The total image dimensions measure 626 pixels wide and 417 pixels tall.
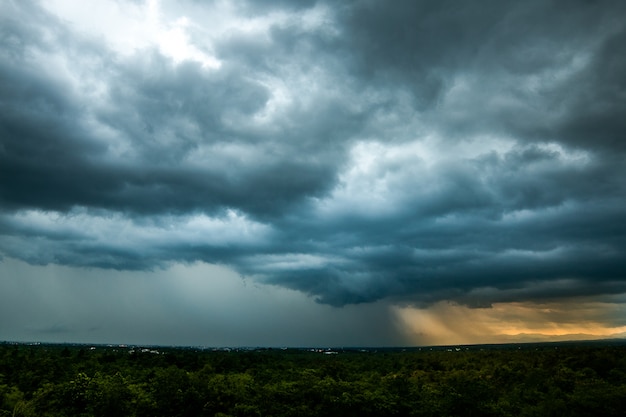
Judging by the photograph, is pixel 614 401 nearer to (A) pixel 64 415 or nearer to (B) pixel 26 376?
(A) pixel 64 415

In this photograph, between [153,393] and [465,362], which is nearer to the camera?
[153,393]

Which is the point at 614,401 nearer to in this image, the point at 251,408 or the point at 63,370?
the point at 251,408

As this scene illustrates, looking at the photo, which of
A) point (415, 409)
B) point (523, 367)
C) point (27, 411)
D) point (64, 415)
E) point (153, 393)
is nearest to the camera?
point (27, 411)

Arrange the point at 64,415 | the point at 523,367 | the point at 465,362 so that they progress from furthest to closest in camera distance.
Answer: the point at 465,362 → the point at 523,367 → the point at 64,415

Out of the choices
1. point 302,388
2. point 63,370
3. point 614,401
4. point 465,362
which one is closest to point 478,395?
point 614,401

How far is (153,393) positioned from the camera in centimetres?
5766

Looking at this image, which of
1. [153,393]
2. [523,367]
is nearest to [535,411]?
[153,393]

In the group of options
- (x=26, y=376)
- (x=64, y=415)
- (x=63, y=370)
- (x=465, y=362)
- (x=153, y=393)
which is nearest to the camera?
(x=64, y=415)

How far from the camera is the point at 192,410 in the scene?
55625 mm

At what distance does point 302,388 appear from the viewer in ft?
191

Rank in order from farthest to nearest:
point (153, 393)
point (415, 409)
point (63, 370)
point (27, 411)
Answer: point (63, 370), point (153, 393), point (415, 409), point (27, 411)

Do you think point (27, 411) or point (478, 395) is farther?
point (478, 395)

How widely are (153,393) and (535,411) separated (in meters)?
43.5

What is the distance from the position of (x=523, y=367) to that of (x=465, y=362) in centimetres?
2511
